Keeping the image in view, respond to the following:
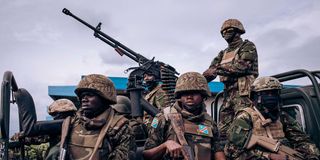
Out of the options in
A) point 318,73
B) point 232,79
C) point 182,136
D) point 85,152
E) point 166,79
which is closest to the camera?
point 85,152

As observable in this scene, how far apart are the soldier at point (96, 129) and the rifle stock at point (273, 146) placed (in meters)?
1.28

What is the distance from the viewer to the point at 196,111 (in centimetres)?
387

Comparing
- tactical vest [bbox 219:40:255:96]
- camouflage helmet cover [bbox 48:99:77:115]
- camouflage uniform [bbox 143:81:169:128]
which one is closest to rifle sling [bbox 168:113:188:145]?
camouflage helmet cover [bbox 48:99:77:115]

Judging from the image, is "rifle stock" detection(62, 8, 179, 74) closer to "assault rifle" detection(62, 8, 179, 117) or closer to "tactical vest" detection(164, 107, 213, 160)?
"assault rifle" detection(62, 8, 179, 117)

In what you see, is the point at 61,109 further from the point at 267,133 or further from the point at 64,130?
A: the point at 267,133

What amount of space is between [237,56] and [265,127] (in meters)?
1.62

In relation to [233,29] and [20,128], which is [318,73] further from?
[20,128]

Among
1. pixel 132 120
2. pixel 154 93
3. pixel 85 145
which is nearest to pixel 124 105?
pixel 132 120

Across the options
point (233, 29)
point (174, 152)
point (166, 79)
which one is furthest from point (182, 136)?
point (166, 79)

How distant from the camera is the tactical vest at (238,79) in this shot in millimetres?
5059

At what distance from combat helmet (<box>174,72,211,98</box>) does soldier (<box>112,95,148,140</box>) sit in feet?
2.23

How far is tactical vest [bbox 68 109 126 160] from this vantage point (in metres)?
3.23

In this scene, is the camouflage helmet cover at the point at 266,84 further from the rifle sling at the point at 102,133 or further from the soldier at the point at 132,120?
the rifle sling at the point at 102,133

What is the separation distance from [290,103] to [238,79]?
123cm
